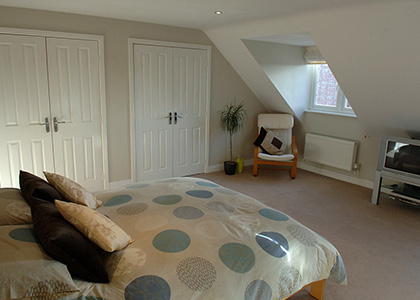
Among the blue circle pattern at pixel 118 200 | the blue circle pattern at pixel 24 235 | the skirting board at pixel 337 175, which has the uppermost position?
the blue circle pattern at pixel 24 235

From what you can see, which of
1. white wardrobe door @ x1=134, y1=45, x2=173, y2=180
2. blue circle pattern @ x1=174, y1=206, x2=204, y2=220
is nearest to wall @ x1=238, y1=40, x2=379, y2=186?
white wardrobe door @ x1=134, y1=45, x2=173, y2=180

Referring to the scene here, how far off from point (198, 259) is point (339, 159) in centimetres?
394

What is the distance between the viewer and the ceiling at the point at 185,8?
3043 millimetres

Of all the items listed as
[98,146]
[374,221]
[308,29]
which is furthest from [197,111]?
[374,221]

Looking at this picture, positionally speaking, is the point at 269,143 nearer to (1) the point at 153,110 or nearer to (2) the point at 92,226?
(1) the point at 153,110

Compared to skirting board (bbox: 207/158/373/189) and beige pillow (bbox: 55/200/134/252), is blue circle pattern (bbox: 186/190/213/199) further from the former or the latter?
skirting board (bbox: 207/158/373/189)

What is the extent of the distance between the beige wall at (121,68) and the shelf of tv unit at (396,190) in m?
2.35

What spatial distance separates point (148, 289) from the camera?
5.22ft

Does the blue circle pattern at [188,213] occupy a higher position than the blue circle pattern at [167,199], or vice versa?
the blue circle pattern at [167,199]

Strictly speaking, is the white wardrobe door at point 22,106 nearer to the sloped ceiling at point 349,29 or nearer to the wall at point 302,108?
the sloped ceiling at point 349,29

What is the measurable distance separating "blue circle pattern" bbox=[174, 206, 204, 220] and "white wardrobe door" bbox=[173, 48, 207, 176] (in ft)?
8.69

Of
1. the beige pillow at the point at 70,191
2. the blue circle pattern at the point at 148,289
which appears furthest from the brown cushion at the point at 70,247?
the beige pillow at the point at 70,191

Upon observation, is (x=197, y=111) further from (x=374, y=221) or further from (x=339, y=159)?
(x=374, y=221)

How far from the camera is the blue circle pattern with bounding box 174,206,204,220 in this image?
2285 mm
